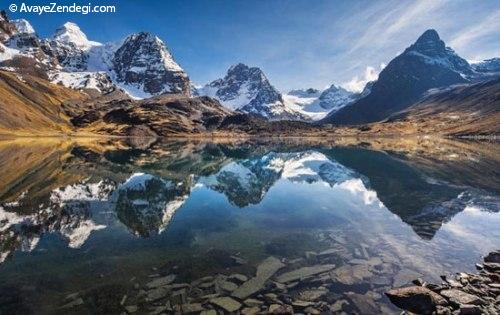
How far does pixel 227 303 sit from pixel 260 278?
12.0 ft

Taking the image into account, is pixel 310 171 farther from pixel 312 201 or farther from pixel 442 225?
pixel 442 225

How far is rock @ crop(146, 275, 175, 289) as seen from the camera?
22.4 metres

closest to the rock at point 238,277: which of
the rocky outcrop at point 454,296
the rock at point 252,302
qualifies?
the rock at point 252,302

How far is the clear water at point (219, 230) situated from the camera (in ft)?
76.9

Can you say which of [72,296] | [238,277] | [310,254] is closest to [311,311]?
[238,277]

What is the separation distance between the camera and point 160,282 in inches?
900

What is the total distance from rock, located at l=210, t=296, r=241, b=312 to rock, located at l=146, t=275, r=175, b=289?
3635 mm

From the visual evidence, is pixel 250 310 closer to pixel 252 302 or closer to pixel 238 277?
pixel 252 302

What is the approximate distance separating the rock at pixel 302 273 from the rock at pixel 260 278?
2.66ft

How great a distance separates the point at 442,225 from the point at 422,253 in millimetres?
9895

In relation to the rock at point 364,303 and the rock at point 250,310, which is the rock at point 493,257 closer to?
the rock at point 364,303

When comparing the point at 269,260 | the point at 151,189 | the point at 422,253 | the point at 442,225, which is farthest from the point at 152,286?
the point at 151,189

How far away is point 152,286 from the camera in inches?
877

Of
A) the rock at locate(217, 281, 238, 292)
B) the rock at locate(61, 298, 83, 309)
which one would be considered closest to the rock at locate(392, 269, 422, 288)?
the rock at locate(217, 281, 238, 292)
